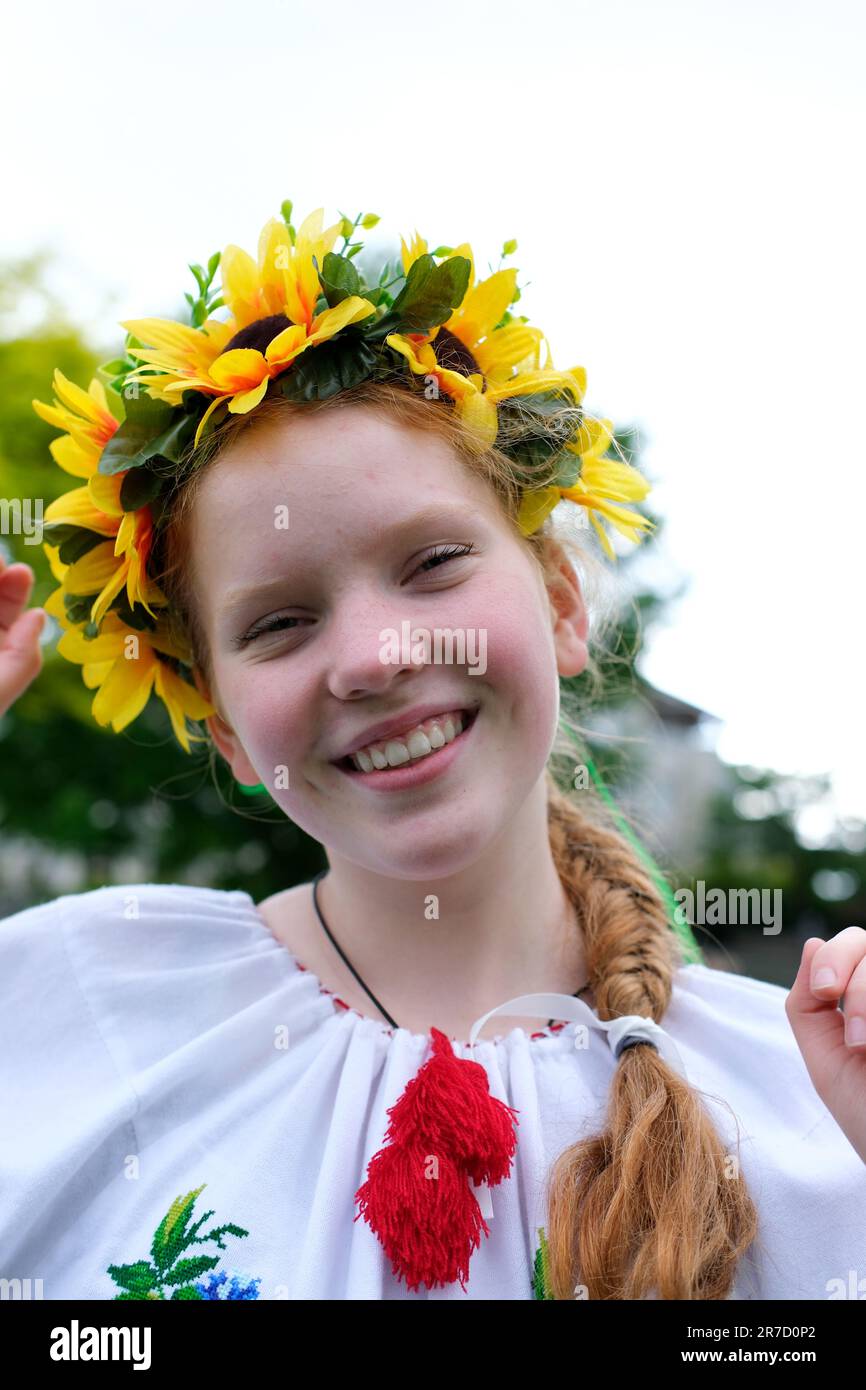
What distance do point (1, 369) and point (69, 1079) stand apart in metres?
13.2

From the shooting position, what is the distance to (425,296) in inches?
77.5

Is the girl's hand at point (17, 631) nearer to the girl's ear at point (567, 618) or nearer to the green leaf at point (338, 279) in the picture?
the green leaf at point (338, 279)

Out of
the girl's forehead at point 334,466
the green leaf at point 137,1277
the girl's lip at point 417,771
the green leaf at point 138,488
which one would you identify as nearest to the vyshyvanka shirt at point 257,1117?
the green leaf at point 137,1277

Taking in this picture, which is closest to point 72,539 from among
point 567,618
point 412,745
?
point 412,745

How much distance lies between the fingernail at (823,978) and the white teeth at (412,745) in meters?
0.66

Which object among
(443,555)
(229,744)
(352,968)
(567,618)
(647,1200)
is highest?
(443,555)

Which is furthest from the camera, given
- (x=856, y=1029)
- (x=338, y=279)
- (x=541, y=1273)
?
(x=338, y=279)

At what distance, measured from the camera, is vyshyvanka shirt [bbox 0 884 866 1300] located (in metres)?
1.71

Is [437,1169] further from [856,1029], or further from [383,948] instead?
[856,1029]

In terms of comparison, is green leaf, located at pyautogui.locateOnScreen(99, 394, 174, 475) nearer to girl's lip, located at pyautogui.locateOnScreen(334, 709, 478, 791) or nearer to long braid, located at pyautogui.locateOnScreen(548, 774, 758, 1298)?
girl's lip, located at pyautogui.locateOnScreen(334, 709, 478, 791)

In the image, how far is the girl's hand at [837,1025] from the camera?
1.55m

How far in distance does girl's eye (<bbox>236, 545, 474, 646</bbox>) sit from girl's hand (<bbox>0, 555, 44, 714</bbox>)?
0.51m

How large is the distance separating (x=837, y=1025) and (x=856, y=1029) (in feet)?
0.27

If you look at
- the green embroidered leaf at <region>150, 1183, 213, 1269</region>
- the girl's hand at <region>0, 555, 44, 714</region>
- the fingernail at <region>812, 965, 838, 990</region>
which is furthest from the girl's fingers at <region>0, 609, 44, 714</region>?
the fingernail at <region>812, 965, 838, 990</region>
